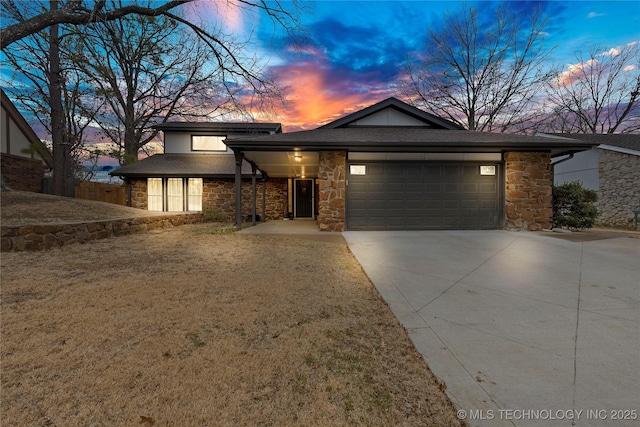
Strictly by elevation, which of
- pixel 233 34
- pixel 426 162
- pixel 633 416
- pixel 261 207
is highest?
pixel 233 34

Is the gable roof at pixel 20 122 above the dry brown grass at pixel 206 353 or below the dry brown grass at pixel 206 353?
above

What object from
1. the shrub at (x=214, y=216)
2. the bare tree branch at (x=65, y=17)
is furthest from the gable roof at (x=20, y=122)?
the bare tree branch at (x=65, y=17)

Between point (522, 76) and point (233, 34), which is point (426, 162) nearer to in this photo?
point (233, 34)

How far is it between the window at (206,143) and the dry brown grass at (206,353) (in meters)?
12.5

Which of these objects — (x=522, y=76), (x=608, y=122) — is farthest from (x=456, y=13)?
(x=608, y=122)

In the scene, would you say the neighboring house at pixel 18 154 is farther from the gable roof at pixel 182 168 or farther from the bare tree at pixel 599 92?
the bare tree at pixel 599 92

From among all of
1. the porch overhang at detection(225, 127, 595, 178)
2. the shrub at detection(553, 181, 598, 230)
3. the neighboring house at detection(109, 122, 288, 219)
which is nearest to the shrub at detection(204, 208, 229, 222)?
the neighboring house at detection(109, 122, 288, 219)

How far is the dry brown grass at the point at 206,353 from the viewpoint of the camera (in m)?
1.68

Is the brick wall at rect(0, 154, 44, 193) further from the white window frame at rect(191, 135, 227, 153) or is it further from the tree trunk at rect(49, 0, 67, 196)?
the white window frame at rect(191, 135, 227, 153)

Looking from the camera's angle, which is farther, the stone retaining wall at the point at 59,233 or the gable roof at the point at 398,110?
the gable roof at the point at 398,110

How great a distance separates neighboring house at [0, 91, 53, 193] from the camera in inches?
509

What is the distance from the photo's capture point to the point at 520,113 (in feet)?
72.5

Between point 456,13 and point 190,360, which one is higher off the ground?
point 456,13

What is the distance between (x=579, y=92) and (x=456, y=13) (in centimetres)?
1271
